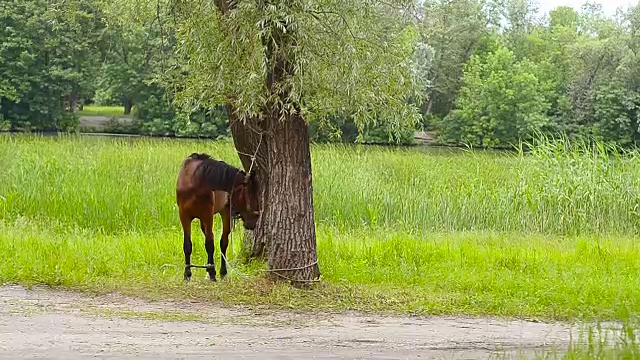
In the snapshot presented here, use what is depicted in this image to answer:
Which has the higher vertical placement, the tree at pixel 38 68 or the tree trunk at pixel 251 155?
the tree at pixel 38 68

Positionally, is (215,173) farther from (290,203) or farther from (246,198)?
(290,203)

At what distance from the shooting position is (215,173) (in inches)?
348

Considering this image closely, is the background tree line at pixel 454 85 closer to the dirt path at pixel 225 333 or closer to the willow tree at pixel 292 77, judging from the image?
the willow tree at pixel 292 77

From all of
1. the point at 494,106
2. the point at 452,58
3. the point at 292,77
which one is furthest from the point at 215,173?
the point at 452,58

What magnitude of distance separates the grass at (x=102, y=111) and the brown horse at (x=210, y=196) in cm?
4442

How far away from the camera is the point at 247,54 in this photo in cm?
814

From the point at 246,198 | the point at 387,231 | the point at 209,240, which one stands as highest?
the point at 246,198

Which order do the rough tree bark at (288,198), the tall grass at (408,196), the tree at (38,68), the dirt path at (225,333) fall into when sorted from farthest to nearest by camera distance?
the tree at (38,68) → the tall grass at (408,196) → the rough tree bark at (288,198) → the dirt path at (225,333)

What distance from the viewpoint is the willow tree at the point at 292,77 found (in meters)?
8.02

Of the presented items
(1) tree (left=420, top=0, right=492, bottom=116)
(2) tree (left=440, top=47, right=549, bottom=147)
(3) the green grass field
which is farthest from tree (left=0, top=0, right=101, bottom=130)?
(3) the green grass field

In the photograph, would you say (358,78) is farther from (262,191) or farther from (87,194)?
(87,194)

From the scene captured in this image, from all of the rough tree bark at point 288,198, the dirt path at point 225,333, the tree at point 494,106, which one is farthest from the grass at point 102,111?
the dirt path at point 225,333

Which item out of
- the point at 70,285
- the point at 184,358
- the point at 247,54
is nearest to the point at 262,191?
the point at 247,54

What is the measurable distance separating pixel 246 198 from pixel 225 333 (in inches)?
92.9
